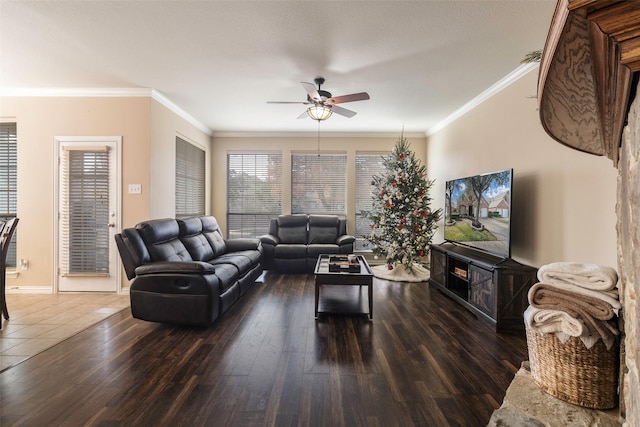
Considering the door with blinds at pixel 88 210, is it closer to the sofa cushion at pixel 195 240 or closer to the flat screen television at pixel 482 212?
the sofa cushion at pixel 195 240

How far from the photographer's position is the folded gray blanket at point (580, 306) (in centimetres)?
125

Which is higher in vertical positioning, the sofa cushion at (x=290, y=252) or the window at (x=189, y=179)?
the window at (x=189, y=179)

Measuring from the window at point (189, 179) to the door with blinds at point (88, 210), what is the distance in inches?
42.1

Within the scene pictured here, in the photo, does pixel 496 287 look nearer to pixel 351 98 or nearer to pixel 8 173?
pixel 351 98

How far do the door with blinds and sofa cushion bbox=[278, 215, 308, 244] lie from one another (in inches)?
106

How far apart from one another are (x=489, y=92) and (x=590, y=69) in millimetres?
3675

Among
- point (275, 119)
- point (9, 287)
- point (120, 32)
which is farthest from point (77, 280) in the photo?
point (275, 119)

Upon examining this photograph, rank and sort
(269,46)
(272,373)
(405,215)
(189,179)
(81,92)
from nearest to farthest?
(272,373)
(269,46)
(81,92)
(405,215)
(189,179)

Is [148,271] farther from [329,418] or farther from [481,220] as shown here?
[481,220]

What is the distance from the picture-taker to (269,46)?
2.81 m

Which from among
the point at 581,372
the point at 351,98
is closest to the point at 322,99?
the point at 351,98

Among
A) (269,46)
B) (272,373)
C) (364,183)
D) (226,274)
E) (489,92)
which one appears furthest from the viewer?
(364,183)

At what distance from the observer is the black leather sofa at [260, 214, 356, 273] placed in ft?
17.0

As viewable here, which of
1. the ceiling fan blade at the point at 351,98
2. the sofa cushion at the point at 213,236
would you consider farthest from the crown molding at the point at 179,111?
the ceiling fan blade at the point at 351,98
